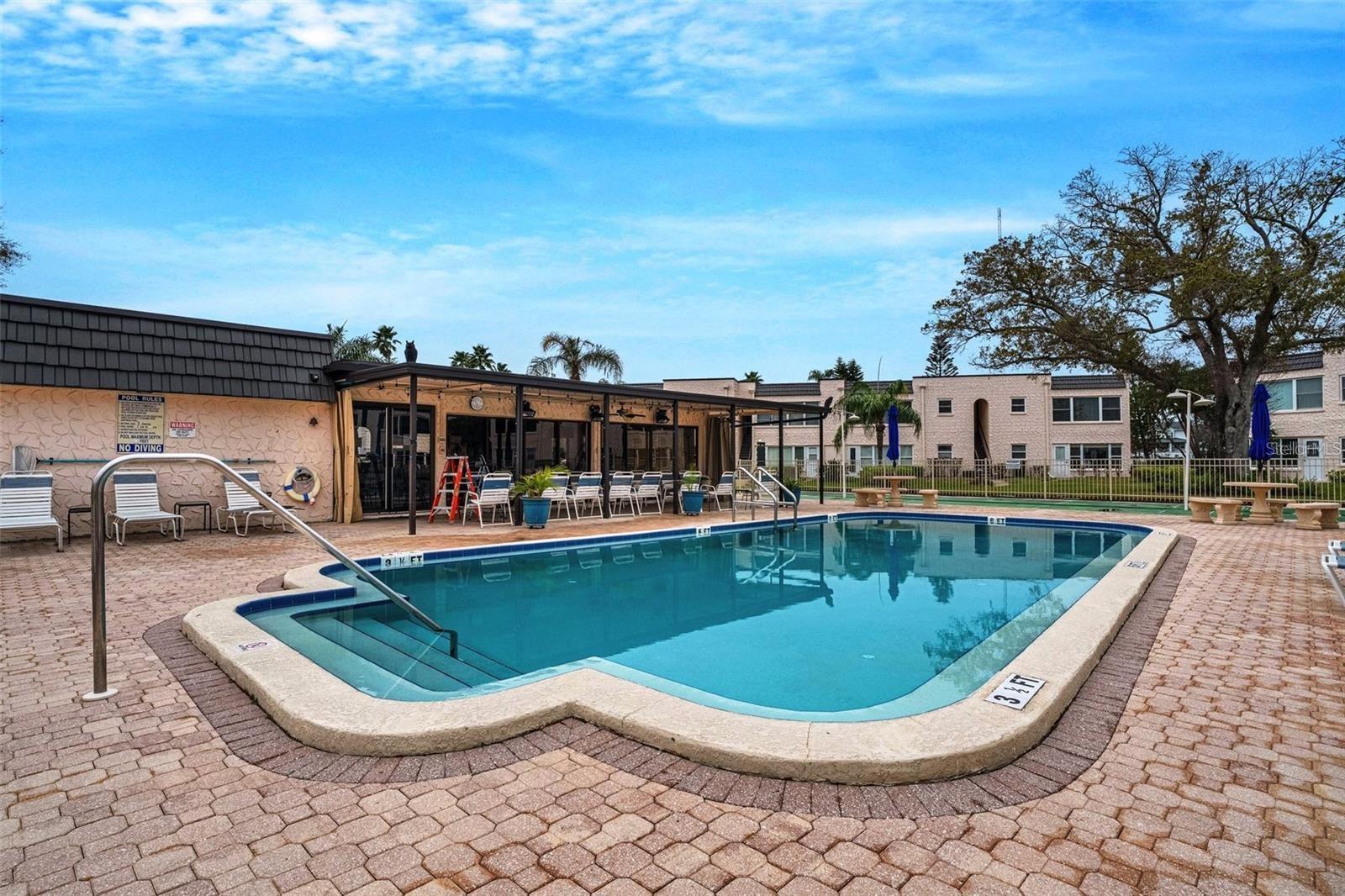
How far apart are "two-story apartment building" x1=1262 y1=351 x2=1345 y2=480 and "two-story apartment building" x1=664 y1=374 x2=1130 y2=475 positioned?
5341 mm

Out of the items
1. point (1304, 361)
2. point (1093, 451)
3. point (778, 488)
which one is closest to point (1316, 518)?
point (778, 488)

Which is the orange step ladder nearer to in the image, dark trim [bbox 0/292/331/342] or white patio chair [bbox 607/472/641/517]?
white patio chair [bbox 607/472/641/517]

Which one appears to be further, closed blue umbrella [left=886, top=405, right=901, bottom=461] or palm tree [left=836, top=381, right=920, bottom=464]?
palm tree [left=836, top=381, right=920, bottom=464]

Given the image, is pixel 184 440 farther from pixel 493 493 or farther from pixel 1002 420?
pixel 1002 420

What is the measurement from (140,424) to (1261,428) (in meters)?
19.9

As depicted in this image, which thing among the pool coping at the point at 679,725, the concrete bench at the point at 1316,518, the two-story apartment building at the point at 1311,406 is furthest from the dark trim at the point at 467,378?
the two-story apartment building at the point at 1311,406

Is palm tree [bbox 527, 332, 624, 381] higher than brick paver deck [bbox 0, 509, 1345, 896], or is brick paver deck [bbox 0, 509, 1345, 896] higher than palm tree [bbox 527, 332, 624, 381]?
palm tree [bbox 527, 332, 624, 381]

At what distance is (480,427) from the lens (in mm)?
13945

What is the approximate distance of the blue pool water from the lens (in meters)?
4.09

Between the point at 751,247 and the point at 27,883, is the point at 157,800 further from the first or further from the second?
the point at 751,247

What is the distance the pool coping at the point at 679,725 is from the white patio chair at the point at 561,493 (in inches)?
313

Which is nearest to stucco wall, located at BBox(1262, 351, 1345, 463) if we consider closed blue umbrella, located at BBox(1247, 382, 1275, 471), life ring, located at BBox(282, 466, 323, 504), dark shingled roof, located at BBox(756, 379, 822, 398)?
closed blue umbrella, located at BBox(1247, 382, 1275, 471)

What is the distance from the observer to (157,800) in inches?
90.9

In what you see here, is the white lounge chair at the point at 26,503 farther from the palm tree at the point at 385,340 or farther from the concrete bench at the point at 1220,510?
the palm tree at the point at 385,340
